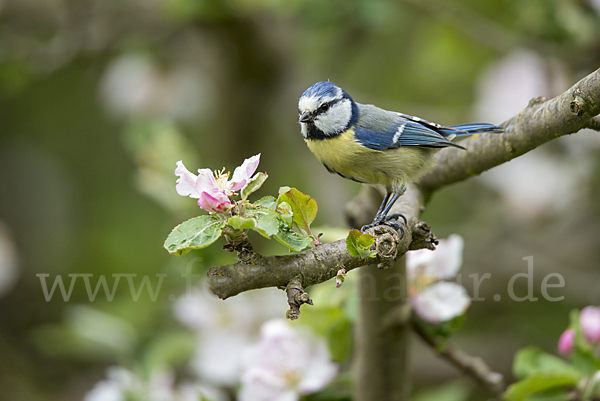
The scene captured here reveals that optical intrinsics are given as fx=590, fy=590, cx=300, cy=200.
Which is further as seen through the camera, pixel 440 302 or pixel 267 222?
pixel 440 302

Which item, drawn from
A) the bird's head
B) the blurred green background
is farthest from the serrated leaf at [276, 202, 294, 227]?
Result: the blurred green background

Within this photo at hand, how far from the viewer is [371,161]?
1.37 metres

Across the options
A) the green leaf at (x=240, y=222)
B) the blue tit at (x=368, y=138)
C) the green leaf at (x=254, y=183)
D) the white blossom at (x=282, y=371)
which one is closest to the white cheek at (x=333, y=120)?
the blue tit at (x=368, y=138)

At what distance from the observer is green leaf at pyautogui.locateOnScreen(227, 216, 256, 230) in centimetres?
77

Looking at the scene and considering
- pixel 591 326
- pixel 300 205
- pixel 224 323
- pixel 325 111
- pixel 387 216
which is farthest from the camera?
pixel 224 323

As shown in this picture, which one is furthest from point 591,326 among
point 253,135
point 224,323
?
point 253,135

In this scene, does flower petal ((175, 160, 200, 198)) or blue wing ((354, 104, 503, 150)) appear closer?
flower petal ((175, 160, 200, 198))

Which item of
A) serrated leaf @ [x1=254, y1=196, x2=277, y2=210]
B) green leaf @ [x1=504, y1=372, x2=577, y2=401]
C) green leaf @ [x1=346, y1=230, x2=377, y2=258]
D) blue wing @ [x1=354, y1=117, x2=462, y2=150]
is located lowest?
green leaf @ [x1=504, y1=372, x2=577, y2=401]

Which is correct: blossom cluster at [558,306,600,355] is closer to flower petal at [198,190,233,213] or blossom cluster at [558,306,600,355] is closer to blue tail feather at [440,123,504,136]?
blue tail feather at [440,123,504,136]

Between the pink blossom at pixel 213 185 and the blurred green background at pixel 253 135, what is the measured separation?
2.79ft

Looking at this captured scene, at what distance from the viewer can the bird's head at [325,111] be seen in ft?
4.54

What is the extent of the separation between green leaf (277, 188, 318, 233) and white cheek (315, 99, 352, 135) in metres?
0.56

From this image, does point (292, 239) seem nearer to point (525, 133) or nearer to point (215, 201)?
point (215, 201)

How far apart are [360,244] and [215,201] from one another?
0.69ft
